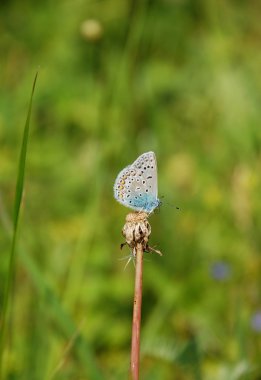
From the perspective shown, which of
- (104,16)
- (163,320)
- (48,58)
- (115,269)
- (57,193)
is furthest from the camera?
(104,16)

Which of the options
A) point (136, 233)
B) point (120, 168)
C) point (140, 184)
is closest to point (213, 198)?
point (120, 168)

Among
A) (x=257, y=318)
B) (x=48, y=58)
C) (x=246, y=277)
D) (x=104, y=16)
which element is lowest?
(x=257, y=318)

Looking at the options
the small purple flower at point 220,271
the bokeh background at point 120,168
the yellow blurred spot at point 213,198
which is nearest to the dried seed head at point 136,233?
the bokeh background at point 120,168

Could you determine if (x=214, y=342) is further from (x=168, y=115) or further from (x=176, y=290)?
Answer: (x=168, y=115)

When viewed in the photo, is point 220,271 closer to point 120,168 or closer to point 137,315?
point 120,168

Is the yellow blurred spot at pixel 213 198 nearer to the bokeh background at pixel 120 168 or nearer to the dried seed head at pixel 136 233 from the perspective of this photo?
the bokeh background at pixel 120 168

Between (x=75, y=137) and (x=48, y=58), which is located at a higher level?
(x=48, y=58)

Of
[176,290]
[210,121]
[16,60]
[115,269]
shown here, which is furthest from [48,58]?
[176,290]
